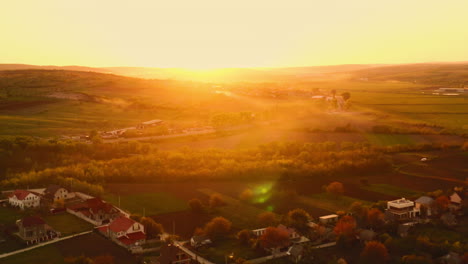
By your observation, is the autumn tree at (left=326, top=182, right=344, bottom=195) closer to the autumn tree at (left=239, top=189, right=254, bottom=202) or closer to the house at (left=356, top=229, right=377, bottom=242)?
the autumn tree at (left=239, top=189, right=254, bottom=202)

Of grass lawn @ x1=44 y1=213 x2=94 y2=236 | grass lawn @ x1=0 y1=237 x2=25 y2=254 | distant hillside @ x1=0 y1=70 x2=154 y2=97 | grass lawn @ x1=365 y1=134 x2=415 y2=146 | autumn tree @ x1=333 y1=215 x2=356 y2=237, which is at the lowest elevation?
grass lawn @ x1=44 y1=213 x2=94 y2=236

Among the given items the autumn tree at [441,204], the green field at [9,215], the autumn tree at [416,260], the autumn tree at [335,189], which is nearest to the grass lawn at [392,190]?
the autumn tree at [335,189]

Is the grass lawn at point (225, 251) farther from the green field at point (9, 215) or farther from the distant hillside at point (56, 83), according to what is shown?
the distant hillside at point (56, 83)

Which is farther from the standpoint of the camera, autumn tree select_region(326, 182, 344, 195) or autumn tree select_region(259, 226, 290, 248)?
autumn tree select_region(326, 182, 344, 195)

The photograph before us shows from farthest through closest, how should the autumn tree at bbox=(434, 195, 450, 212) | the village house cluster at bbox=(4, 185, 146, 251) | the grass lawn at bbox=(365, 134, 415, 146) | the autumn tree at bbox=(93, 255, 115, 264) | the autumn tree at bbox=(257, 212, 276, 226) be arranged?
1. the grass lawn at bbox=(365, 134, 415, 146)
2. the autumn tree at bbox=(434, 195, 450, 212)
3. the autumn tree at bbox=(257, 212, 276, 226)
4. the village house cluster at bbox=(4, 185, 146, 251)
5. the autumn tree at bbox=(93, 255, 115, 264)

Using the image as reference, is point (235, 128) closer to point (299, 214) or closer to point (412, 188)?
point (412, 188)

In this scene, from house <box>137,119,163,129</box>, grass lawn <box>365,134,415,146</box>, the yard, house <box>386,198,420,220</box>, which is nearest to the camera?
the yard

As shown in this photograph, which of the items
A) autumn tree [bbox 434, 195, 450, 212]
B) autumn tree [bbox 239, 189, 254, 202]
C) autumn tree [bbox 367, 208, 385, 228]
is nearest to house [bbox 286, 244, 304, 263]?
autumn tree [bbox 367, 208, 385, 228]
